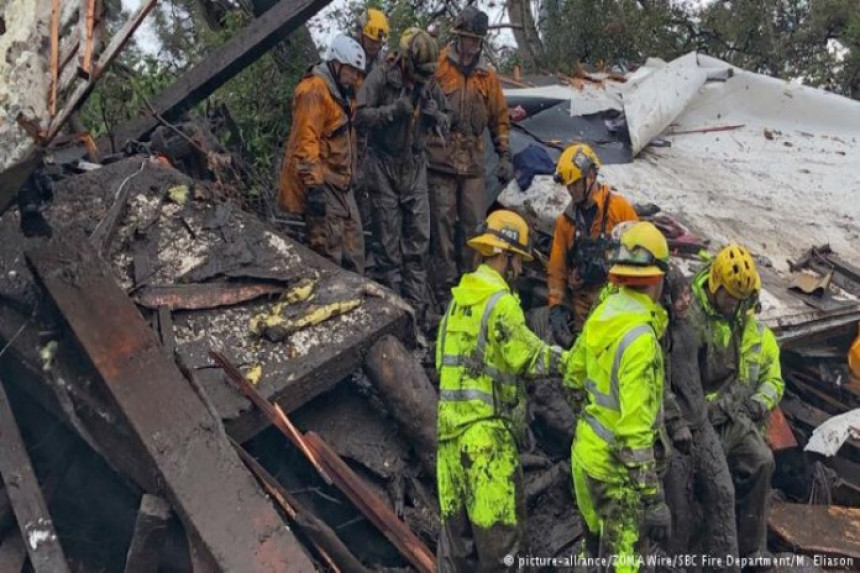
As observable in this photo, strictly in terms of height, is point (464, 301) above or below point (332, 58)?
below

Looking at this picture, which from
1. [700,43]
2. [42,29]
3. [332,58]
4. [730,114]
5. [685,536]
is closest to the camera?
[42,29]

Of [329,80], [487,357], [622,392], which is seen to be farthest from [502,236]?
[329,80]

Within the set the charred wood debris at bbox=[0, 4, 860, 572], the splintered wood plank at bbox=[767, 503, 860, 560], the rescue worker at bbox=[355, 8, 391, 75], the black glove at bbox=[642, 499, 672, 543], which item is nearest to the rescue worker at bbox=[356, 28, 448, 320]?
the rescue worker at bbox=[355, 8, 391, 75]

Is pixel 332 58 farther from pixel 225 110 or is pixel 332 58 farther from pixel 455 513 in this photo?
pixel 455 513

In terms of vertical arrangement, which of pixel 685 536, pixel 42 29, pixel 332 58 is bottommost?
pixel 685 536

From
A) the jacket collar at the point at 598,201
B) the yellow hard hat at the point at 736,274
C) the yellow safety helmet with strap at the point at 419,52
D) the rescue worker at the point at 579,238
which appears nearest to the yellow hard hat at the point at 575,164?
the rescue worker at the point at 579,238

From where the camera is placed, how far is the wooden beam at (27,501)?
4816 mm

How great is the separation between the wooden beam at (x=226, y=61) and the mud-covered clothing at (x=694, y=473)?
4.21 metres

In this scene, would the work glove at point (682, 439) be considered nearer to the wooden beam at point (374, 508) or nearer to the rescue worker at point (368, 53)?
the wooden beam at point (374, 508)

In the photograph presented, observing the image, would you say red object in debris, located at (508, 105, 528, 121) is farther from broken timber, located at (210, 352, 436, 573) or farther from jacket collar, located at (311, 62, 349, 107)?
broken timber, located at (210, 352, 436, 573)

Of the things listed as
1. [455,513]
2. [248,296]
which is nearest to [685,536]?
[455,513]

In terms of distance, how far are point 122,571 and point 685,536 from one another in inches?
121

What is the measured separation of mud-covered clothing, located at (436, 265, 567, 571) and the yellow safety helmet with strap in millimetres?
2787

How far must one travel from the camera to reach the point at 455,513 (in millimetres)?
4730
